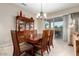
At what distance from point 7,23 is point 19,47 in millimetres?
437

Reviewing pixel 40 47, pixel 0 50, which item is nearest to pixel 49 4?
pixel 40 47

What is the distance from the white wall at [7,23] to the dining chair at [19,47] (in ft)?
0.20

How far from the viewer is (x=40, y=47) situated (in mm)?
1600

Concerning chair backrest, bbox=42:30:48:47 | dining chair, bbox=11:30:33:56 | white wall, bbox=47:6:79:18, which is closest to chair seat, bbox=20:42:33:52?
dining chair, bbox=11:30:33:56

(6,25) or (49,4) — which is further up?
(49,4)

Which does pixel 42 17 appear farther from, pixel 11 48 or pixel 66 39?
pixel 11 48

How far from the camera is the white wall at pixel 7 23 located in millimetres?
1445

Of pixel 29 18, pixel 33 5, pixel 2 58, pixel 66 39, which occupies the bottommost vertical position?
pixel 2 58

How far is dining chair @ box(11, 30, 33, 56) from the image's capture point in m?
1.51

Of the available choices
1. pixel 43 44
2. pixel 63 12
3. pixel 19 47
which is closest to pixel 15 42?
pixel 19 47

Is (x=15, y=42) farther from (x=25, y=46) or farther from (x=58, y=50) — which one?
(x=58, y=50)

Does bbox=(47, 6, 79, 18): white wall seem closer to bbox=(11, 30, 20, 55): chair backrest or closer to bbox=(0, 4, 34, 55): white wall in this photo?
bbox=(0, 4, 34, 55): white wall

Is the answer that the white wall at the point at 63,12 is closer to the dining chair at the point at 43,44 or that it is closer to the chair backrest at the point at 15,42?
the dining chair at the point at 43,44

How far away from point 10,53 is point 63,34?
93 centimetres
